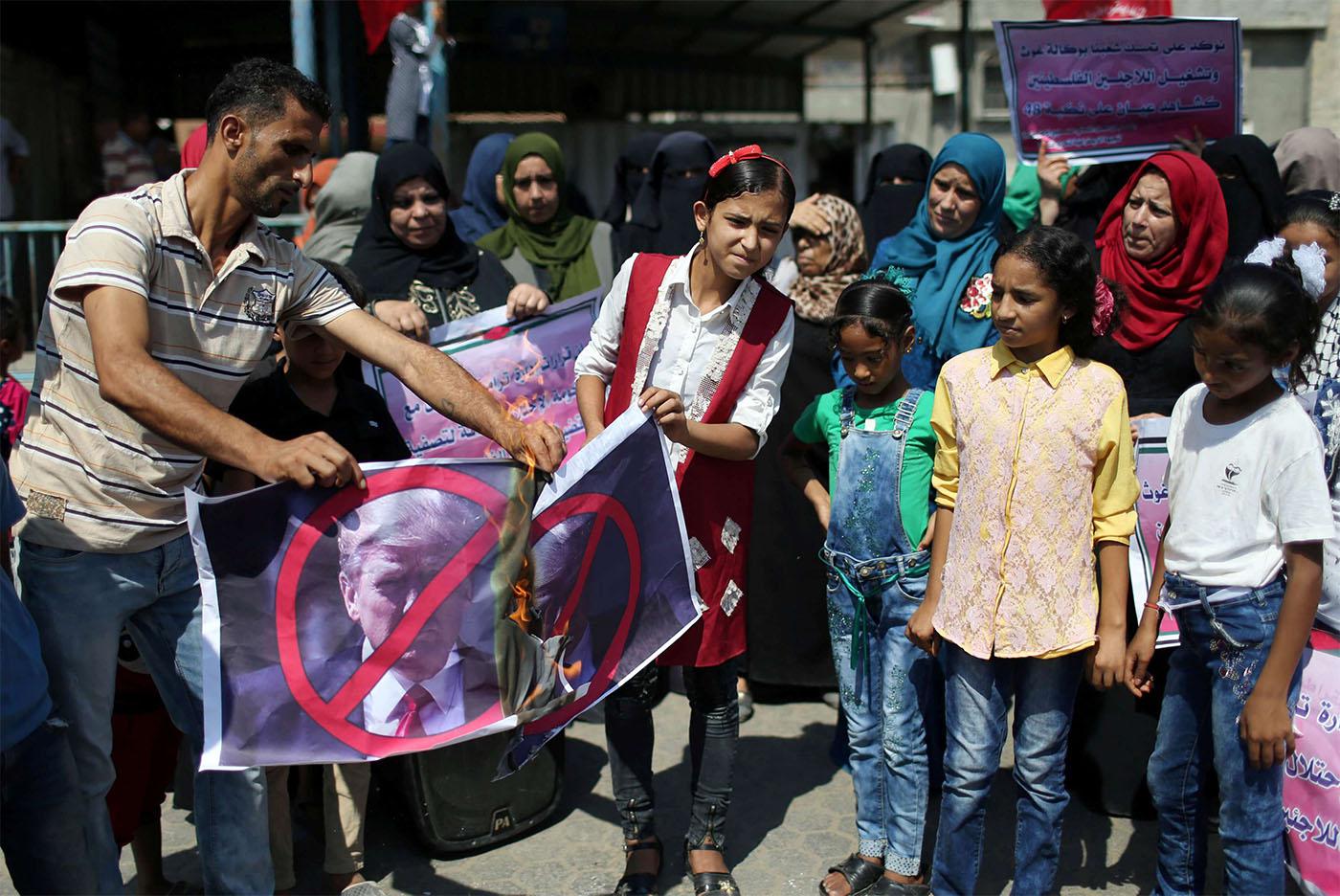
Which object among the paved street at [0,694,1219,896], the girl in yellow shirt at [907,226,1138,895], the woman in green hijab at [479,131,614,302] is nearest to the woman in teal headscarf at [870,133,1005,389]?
the girl in yellow shirt at [907,226,1138,895]

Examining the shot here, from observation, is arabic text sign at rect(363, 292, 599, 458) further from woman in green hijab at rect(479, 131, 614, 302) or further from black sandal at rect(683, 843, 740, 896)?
black sandal at rect(683, 843, 740, 896)

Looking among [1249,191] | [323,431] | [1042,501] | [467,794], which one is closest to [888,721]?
[1042,501]

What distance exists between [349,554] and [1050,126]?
11.3 ft

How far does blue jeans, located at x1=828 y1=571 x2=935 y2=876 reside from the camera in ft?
10.6

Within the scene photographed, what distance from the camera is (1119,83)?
4559 millimetres

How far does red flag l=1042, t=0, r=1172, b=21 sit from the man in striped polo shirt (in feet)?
15.1

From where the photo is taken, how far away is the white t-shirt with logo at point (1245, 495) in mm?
2646

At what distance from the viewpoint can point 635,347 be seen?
10.5 ft

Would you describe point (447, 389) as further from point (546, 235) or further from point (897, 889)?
point (546, 235)

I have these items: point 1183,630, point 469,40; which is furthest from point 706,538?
point 469,40

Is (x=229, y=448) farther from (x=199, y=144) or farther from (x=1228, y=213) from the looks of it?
(x=1228, y=213)

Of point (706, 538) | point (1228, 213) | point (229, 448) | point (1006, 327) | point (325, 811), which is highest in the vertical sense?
point (1228, 213)

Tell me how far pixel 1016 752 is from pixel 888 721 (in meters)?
0.41

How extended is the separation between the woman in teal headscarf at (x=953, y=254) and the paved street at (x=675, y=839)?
57.9 inches
